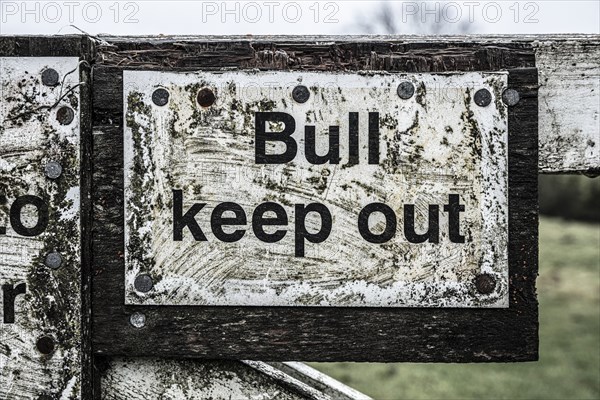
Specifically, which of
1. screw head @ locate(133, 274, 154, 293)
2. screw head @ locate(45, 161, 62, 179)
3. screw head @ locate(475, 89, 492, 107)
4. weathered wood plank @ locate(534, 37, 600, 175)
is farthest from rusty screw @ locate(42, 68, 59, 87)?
weathered wood plank @ locate(534, 37, 600, 175)

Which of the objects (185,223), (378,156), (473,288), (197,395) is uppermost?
(378,156)

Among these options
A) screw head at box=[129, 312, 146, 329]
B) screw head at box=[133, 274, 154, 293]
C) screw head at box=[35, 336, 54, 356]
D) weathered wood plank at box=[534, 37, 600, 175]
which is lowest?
screw head at box=[35, 336, 54, 356]

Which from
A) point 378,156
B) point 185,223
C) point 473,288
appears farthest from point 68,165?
point 473,288

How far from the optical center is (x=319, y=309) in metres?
1.23

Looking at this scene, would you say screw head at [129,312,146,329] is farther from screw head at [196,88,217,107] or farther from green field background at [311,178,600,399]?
green field background at [311,178,600,399]

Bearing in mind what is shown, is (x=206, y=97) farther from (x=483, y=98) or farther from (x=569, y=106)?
(x=569, y=106)

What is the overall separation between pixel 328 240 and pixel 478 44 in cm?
42

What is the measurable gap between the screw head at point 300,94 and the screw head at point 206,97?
13 centimetres

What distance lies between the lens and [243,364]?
1292 mm

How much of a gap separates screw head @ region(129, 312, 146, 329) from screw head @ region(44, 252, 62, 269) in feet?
0.49

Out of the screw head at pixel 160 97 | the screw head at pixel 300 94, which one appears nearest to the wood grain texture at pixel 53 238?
the screw head at pixel 160 97

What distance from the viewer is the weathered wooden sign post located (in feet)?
A: 4.01

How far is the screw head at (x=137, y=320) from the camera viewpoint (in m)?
1.25

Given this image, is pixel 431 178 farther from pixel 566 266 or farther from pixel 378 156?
pixel 566 266
